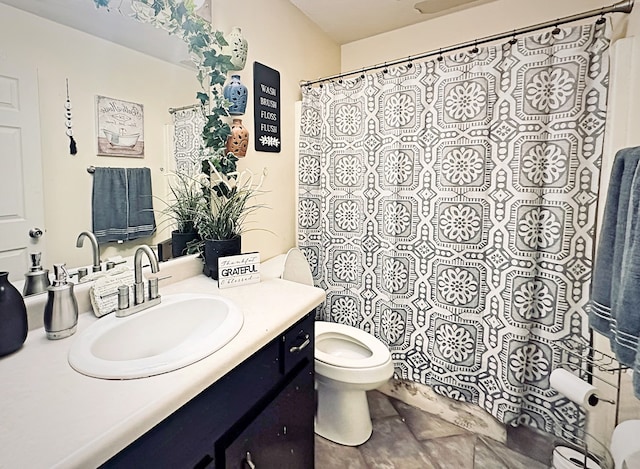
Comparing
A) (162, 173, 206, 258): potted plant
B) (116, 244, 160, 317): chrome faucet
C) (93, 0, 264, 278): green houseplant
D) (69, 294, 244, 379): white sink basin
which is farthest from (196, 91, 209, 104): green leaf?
(69, 294, 244, 379): white sink basin

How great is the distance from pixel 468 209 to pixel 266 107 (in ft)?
3.87

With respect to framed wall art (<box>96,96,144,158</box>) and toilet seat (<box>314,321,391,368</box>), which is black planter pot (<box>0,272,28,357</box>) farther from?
toilet seat (<box>314,321,391,368</box>)

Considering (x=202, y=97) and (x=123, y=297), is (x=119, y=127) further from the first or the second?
(x=123, y=297)

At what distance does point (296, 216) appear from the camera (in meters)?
2.08

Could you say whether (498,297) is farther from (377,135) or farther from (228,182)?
A: (228,182)

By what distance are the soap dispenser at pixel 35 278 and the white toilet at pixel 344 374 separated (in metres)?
0.94

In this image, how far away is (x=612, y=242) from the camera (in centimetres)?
102

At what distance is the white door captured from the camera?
881mm

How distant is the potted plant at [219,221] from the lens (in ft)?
4.42

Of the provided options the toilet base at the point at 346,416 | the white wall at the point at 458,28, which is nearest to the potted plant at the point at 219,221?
the toilet base at the point at 346,416

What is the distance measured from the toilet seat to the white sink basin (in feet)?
2.14

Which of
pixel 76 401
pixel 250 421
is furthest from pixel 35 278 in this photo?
pixel 250 421

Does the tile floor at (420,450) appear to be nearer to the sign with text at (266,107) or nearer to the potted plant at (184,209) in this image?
the potted plant at (184,209)

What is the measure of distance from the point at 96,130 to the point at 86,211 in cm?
27
